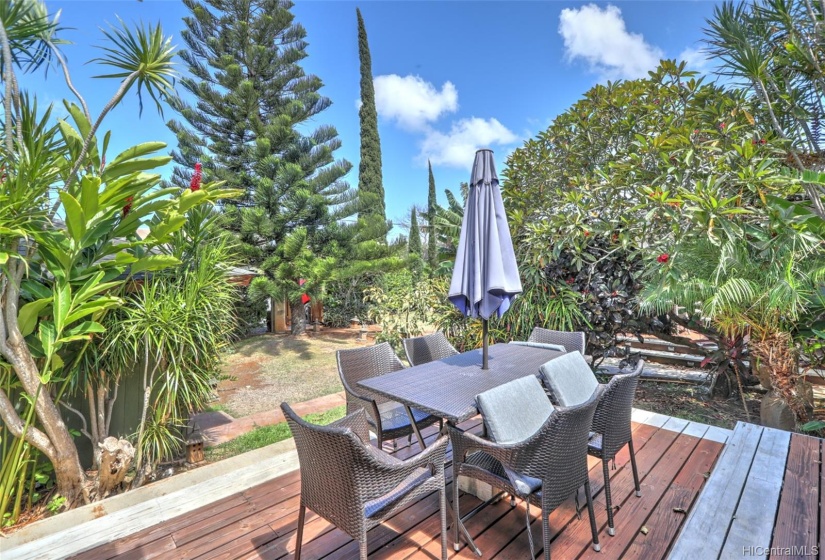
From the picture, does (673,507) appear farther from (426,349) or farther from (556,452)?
(426,349)

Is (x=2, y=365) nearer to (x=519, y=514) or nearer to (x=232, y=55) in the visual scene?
(x=519, y=514)

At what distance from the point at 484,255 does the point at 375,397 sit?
1.33 meters

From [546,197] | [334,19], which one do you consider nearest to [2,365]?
[546,197]

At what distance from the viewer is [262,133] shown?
937 cm

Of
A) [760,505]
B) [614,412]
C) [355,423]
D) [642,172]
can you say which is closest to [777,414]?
[760,505]

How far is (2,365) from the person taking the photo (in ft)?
7.65

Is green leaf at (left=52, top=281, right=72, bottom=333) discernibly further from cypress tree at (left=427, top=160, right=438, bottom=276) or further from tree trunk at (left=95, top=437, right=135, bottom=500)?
cypress tree at (left=427, top=160, right=438, bottom=276)

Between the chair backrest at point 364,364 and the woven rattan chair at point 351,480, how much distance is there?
3.44ft

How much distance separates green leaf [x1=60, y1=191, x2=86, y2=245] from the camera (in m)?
2.12

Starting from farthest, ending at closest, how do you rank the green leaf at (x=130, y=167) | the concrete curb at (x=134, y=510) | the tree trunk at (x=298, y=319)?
the tree trunk at (x=298, y=319)
the green leaf at (x=130, y=167)
the concrete curb at (x=134, y=510)

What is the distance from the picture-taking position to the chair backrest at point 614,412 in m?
1.90

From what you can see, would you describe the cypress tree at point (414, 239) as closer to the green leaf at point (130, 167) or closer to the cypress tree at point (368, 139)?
the cypress tree at point (368, 139)

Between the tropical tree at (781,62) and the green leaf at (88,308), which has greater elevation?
the tropical tree at (781,62)

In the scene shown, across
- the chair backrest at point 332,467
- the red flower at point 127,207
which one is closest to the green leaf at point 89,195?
the red flower at point 127,207
